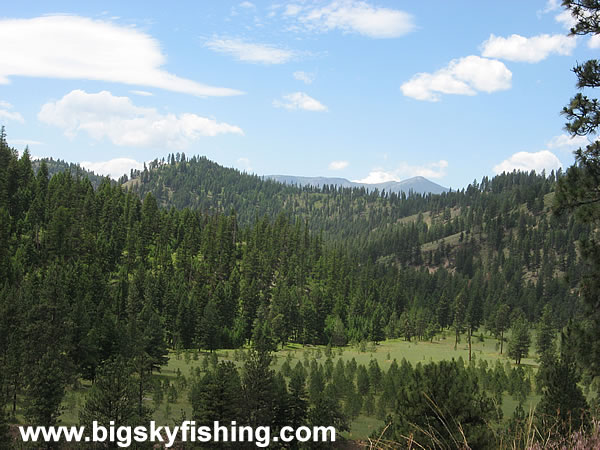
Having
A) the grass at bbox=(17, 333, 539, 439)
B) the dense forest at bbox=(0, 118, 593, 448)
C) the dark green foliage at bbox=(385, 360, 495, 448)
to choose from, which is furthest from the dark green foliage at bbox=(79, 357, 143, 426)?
the dark green foliage at bbox=(385, 360, 495, 448)

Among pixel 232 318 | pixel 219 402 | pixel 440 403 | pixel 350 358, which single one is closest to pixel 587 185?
pixel 440 403

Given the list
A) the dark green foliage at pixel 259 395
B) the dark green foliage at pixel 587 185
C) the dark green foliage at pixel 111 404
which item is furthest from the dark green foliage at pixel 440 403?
the dark green foliage at pixel 111 404

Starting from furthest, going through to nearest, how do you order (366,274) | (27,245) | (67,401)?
(366,274)
(27,245)
(67,401)

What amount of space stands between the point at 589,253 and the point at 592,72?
21.5 feet

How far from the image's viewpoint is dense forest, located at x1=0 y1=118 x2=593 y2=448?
1391 inches

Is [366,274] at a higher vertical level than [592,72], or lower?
lower

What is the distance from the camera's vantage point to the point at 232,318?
10200cm

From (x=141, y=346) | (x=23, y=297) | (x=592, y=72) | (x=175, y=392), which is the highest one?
(x=592, y=72)

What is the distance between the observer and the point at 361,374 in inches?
2534

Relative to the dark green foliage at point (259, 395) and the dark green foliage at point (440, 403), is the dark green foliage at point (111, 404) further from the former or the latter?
the dark green foliage at point (440, 403)

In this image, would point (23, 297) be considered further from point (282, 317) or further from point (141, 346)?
point (282, 317)

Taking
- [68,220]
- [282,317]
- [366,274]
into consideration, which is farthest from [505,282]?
[68,220]

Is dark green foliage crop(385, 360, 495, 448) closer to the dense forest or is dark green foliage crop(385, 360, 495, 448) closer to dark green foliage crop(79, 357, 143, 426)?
the dense forest

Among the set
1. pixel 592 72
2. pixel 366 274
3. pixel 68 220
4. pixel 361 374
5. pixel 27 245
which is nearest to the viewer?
pixel 592 72
